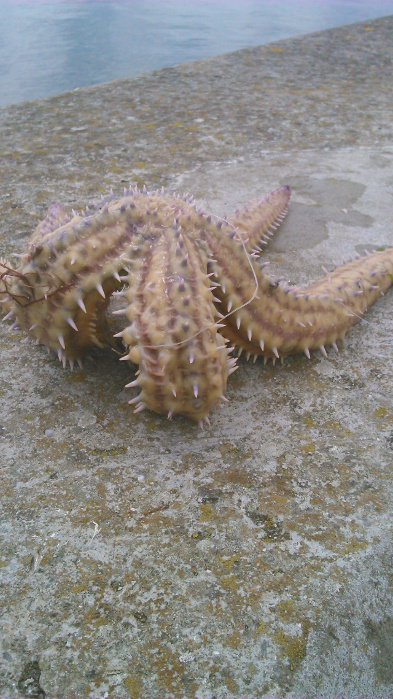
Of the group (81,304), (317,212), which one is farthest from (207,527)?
(317,212)

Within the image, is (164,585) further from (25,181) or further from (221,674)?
(25,181)

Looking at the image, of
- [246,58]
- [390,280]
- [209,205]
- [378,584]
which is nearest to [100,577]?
[378,584]

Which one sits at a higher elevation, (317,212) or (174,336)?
(174,336)

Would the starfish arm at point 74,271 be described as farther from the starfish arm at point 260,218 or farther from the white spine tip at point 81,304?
the starfish arm at point 260,218

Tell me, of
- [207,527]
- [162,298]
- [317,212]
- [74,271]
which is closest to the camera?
[207,527]

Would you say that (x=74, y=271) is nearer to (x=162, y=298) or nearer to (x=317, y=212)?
(x=162, y=298)

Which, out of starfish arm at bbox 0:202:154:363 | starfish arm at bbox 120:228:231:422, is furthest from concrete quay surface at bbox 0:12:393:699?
starfish arm at bbox 0:202:154:363

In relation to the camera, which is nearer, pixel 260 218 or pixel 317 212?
pixel 260 218
